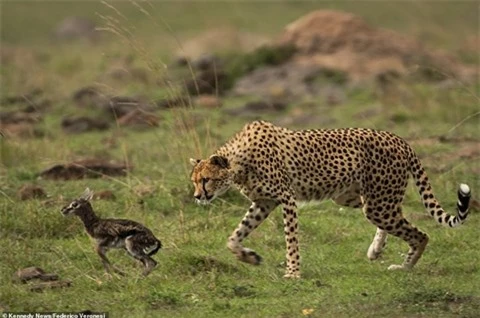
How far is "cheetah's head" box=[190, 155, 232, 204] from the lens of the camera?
8219mm

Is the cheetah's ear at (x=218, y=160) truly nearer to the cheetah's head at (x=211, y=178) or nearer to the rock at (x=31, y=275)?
the cheetah's head at (x=211, y=178)

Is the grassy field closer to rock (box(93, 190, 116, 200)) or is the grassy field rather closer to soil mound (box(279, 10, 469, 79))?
rock (box(93, 190, 116, 200))

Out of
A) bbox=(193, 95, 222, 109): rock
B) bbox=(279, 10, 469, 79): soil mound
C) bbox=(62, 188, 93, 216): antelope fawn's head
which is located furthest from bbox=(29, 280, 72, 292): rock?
bbox=(279, 10, 469, 79): soil mound

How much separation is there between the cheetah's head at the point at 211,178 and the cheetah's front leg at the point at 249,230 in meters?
0.36

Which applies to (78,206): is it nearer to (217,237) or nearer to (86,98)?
(217,237)

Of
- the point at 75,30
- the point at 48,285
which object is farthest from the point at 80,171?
the point at 75,30

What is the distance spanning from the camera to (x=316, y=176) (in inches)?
338

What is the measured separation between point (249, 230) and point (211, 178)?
0.53 metres

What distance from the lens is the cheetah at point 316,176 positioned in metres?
8.37

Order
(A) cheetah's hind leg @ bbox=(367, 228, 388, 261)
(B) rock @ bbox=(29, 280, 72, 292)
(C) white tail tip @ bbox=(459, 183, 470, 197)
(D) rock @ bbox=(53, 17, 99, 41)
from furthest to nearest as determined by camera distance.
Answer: (D) rock @ bbox=(53, 17, 99, 41), (A) cheetah's hind leg @ bbox=(367, 228, 388, 261), (C) white tail tip @ bbox=(459, 183, 470, 197), (B) rock @ bbox=(29, 280, 72, 292)

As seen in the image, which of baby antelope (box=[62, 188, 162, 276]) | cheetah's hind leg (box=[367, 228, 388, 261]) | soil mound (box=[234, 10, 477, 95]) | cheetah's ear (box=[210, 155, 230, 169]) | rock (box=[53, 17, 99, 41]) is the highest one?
cheetah's ear (box=[210, 155, 230, 169])

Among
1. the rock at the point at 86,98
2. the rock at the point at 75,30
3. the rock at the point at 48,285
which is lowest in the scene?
the rock at the point at 75,30

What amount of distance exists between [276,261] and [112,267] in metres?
1.34

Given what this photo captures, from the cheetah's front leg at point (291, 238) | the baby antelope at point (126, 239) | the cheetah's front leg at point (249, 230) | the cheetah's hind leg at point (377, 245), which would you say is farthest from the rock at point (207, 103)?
the baby antelope at point (126, 239)
